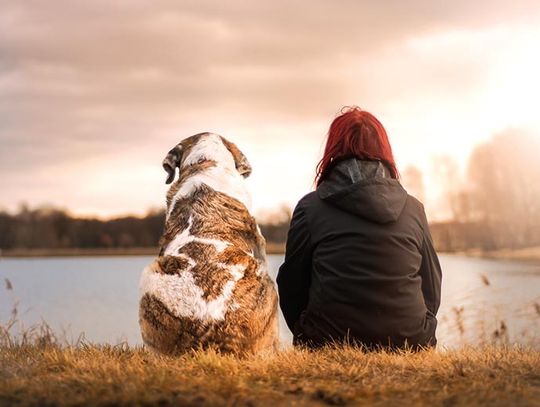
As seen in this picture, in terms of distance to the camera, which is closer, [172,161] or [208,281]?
[208,281]

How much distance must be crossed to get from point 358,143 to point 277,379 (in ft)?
7.66

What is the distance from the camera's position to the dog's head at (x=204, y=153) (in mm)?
7012

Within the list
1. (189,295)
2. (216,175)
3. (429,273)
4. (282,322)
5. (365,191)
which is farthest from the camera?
(282,322)

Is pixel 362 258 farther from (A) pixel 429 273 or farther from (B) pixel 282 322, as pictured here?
(B) pixel 282 322

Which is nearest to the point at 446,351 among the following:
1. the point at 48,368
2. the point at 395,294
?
the point at 395,294

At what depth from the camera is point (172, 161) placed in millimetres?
7258

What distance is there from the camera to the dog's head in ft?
23.0

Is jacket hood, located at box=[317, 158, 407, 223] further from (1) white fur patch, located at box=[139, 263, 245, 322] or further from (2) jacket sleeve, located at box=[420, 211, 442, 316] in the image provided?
(1) white fur patch, located at box=[139, 263, 245, 322]

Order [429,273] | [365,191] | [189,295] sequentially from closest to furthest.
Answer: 1. [189,295]
2. [365,191]
3. [429,273]

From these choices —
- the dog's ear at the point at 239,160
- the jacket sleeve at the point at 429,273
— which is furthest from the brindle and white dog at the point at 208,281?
the jacket sleeve at the point at 429,273

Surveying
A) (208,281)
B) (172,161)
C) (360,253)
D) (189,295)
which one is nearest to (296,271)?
(360,253)

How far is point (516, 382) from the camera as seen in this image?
17.3 feet


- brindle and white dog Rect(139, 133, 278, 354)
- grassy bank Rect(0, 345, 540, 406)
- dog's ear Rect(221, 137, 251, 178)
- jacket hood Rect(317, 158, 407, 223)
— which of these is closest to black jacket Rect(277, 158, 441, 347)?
jacket hood Rect(317, 158, 407, 223)

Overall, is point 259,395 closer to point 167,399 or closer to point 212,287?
point 167,399
